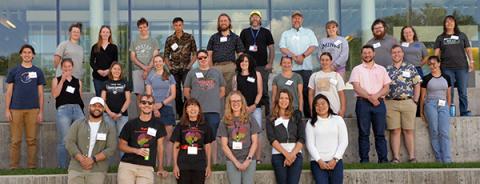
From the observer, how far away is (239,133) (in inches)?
303

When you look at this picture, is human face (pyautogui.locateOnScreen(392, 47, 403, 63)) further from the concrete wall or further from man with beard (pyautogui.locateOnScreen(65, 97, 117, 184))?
man with beard (pyautogui.locateOnScreen(65, 97, 117, 184))

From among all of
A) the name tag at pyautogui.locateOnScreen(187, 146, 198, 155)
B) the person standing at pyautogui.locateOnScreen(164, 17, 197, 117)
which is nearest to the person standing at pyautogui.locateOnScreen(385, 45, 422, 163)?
the person standing at pyautogui.locateOnScreen(164, 17, 197, 117)

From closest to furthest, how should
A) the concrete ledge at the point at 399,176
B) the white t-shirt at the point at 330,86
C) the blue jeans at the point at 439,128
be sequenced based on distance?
the concrete ledge at the point at 399,176 → the white t-shirt at the point at 330,86 → the blue jeans at the point at 439,128

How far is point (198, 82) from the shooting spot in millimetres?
8719

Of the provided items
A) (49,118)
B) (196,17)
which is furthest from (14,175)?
(196,17)

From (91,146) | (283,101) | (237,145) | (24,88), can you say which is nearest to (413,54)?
(283,101)

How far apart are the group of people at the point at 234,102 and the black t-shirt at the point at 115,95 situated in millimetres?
16

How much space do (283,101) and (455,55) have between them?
3.71 m

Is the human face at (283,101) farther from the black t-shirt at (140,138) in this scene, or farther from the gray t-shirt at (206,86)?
the black t-shirt at (140,138)

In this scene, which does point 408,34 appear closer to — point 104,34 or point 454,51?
point 454,51

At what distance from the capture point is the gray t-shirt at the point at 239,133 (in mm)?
7672

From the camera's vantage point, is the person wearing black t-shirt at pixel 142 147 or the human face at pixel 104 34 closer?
the person wearing black t-shirt at pixel 142 147

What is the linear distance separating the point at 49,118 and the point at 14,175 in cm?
346

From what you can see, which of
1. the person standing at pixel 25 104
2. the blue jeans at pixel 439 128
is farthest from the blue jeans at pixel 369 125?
the person standing at pixel 25 104
